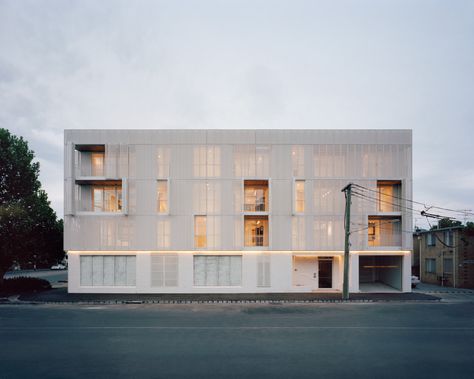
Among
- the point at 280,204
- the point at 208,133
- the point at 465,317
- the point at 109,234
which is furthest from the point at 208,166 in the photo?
the point at 465,317

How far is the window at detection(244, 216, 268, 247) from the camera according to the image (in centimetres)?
2677

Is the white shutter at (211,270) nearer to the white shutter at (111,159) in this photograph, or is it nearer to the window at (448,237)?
the white shutter at (111,159)

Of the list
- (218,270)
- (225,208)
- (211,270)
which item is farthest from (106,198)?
(218,270)

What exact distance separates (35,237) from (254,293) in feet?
66.3

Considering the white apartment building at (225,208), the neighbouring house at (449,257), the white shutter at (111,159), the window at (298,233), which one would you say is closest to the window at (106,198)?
the white apartment building at (225,208)

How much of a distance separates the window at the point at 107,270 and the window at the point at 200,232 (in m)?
5.99

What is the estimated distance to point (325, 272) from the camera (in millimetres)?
27891

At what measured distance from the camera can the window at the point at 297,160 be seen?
26328mm

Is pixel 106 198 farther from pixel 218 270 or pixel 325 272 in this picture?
pixel 325 272

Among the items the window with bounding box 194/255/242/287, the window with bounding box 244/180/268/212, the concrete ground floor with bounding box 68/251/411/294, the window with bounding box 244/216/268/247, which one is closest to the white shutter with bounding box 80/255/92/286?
the concrete ground floor with bounding box 68/251/411/294

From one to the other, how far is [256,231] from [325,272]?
25.4 feet

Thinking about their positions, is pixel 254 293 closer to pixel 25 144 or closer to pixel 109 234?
pixel 109 234

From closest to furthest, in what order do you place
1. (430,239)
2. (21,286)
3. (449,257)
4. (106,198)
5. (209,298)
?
(209,298) < (21,286) < (106,198) < (449,257) < (430,239)

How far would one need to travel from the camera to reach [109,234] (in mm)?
25969
